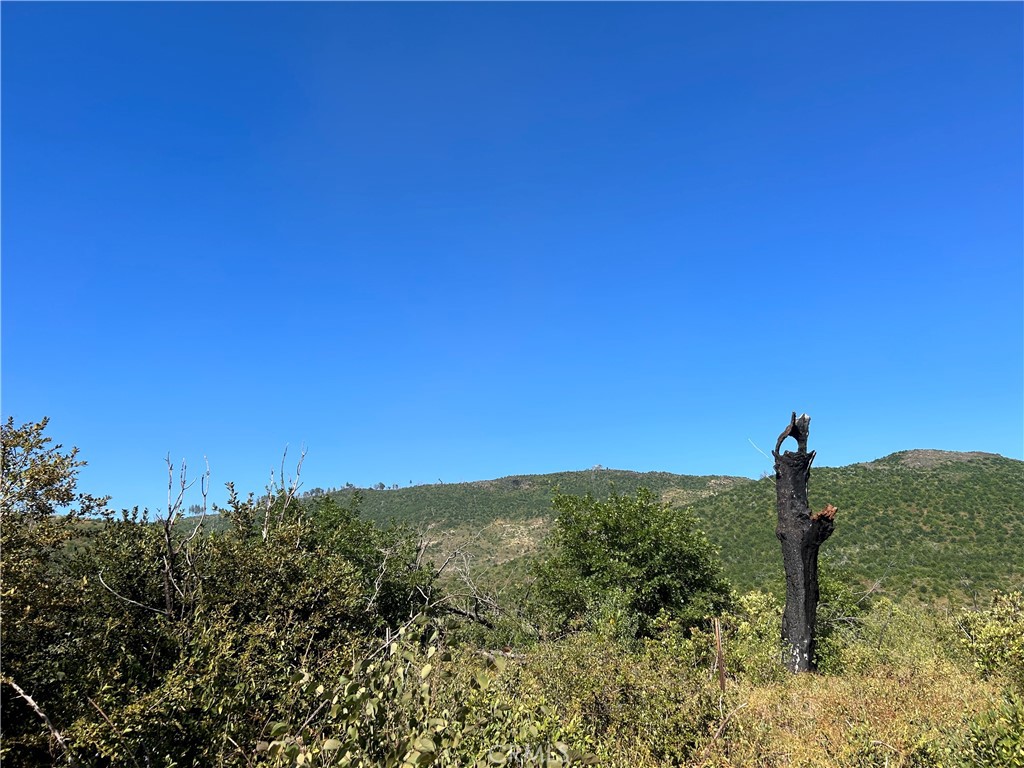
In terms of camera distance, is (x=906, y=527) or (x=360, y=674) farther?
(x=906, y=527)

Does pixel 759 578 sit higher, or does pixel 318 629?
pixel 318 629

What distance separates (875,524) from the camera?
40938 millimetres

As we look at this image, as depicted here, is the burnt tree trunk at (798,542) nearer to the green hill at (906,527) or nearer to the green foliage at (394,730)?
the green foliage at (394,730)

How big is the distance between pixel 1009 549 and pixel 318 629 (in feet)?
140

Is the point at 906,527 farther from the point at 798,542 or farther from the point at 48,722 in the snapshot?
the point at 48,722

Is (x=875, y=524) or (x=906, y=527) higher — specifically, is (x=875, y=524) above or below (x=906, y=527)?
above

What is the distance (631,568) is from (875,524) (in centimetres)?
3316

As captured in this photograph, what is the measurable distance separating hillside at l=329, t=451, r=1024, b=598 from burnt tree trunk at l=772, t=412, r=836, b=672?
10.0 m

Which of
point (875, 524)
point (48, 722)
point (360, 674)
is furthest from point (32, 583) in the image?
point (875, 524)

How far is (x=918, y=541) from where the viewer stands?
37.4 metres

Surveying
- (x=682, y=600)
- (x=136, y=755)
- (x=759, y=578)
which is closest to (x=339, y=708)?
(x=136, y=755)

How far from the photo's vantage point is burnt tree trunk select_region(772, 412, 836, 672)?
42.7 feet

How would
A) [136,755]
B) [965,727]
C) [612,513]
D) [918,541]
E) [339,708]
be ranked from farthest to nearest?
[918,541]
[612,513]
[965,727]
[136,755]
[339,708]

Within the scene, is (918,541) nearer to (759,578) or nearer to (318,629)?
(759,578)
